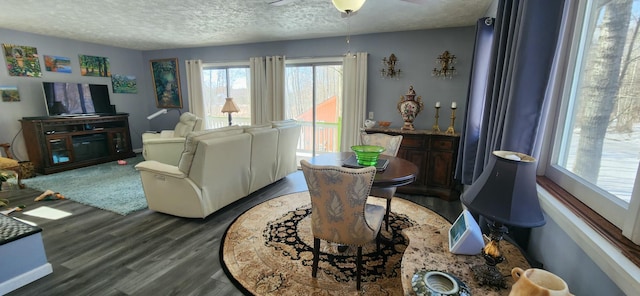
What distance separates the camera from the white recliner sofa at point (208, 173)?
2719 mm

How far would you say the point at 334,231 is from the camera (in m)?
1.83

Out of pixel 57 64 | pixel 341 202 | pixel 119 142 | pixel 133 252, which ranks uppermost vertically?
pixel 57 64

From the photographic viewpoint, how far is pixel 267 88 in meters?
5.18

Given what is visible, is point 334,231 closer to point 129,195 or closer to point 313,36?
point 129,195

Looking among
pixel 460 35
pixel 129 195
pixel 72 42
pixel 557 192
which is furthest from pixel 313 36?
pixel 72 42

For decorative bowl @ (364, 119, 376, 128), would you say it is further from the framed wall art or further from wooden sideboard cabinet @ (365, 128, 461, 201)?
the framed wall art

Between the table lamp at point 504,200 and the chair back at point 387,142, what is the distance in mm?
1991

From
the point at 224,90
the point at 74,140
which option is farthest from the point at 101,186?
the point at 224,90

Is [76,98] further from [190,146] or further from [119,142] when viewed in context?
[190,146]

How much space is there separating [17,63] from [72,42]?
92 centimetres

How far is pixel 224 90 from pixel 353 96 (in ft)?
10.0

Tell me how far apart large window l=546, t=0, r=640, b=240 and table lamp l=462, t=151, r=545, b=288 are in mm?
242

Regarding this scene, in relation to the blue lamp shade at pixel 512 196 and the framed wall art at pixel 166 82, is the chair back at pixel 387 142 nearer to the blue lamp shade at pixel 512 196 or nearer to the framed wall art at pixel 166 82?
the blue lamp shade at pixel 512 196

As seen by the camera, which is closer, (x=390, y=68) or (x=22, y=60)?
(x=390, y=68)
